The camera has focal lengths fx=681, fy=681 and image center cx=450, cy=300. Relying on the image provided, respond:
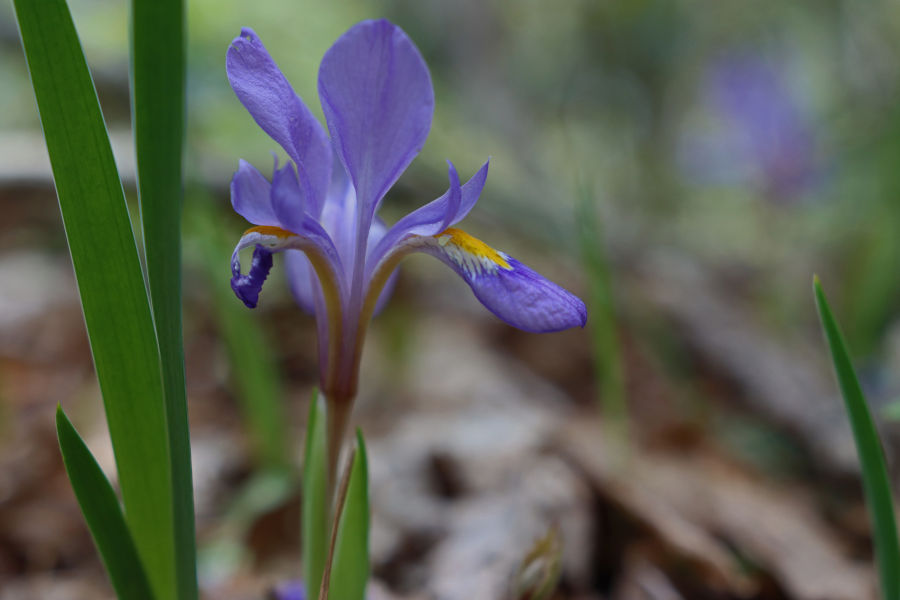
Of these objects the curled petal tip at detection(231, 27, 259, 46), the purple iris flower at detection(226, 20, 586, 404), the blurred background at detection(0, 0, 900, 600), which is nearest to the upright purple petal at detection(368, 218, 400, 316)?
the purple iris flower at detection(226, 20, 586, 404)

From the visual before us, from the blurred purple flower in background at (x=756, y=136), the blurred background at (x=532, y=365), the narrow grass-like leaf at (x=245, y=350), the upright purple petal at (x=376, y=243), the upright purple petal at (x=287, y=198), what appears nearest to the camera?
the upright purple petal at (x=287, y=198)

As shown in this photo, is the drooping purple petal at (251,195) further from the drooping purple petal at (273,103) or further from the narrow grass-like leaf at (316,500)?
the narrow grass-like leaf at (316,500)

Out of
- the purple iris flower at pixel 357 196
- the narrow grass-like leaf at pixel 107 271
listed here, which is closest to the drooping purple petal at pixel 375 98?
the purple iris flower at pixel 357 196

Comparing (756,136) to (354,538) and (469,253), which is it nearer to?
(469,253)

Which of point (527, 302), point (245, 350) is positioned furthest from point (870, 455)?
point (245, 350)

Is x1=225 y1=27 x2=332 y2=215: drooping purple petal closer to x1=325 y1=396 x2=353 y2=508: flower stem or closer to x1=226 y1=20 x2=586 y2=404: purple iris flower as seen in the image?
x1=226 y1=20 x2=586 y2=404: purple iris flower

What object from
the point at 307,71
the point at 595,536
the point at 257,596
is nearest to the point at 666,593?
the point at 595,536

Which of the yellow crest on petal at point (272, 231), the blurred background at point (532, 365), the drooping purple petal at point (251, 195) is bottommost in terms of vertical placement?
the blurred background at point (532, 365)
